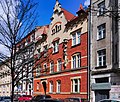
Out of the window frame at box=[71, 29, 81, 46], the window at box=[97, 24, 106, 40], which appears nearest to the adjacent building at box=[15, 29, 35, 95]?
the window at box=[97, 24, 106, 40]

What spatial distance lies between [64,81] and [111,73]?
36.7 ft

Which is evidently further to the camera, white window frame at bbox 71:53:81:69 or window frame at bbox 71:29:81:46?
window frame at bbox 71:29:81:46

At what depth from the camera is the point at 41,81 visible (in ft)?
147

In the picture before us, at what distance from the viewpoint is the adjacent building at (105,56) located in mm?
26938

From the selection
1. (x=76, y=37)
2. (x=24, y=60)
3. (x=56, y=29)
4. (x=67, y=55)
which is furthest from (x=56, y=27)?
(x=24, y=60)

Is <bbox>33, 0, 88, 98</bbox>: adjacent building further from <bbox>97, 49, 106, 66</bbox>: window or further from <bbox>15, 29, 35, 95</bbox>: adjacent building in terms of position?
<bbox>15, 29, 35, 95</bbox>: adjacent building

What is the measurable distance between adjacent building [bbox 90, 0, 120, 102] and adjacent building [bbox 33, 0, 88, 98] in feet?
5.95

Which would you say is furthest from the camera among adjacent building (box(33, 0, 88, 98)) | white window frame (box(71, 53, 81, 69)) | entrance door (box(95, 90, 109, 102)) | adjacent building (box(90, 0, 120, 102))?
white window frame (box(71, 53, 81, 69))

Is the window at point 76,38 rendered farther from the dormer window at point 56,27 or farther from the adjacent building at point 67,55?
the dormer window at point 56,27

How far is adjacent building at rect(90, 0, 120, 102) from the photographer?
1061 inches

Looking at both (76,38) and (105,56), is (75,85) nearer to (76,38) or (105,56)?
(76,38)

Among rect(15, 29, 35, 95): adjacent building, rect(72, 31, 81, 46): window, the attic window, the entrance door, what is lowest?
the entrance door

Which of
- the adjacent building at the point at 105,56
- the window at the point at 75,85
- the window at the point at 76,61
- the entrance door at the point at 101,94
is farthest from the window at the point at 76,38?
the entrance door at the point at 101,94

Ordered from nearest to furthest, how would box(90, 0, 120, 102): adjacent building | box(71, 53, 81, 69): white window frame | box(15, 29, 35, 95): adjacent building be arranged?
box(15, 29, 35, 95): adjacent building, box(90, 0, 120, 102): adjacent building, box(71, 53, 81, 69): white window frame
